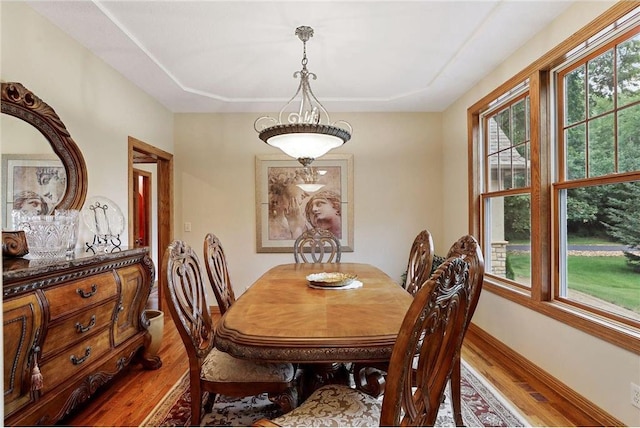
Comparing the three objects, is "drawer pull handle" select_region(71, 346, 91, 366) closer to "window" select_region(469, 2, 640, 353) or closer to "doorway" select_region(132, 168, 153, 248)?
"window" select_region(469, 2, 640, 353)

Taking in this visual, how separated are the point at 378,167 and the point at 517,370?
2618 mm

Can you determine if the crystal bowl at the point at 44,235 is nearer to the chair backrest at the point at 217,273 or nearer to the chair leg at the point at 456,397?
the chair backrest at the point at 217,273

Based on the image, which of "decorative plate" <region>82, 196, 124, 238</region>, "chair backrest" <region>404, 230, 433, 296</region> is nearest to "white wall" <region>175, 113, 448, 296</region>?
"decorative plate" <region>82, 196, 124, 238</region>

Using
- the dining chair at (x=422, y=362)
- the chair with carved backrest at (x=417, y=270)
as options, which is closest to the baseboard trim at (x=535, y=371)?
the chair with carved backrest at (x=417, y=270)

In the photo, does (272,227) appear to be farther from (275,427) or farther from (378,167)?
(275,427)

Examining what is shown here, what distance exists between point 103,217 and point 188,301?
1.47 metres

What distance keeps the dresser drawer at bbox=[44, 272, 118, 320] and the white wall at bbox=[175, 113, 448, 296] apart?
7.04 feet

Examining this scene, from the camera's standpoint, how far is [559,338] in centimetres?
236

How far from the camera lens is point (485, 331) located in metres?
3.38

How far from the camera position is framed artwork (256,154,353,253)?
439cm

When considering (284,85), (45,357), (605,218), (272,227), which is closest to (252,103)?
(284,85)

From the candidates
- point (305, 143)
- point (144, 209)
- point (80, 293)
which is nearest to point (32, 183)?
point (80, 293)

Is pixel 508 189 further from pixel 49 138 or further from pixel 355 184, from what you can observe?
pixel 49 138

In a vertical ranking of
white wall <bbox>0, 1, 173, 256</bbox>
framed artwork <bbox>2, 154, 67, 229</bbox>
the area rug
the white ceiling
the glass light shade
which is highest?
the white ceiling
